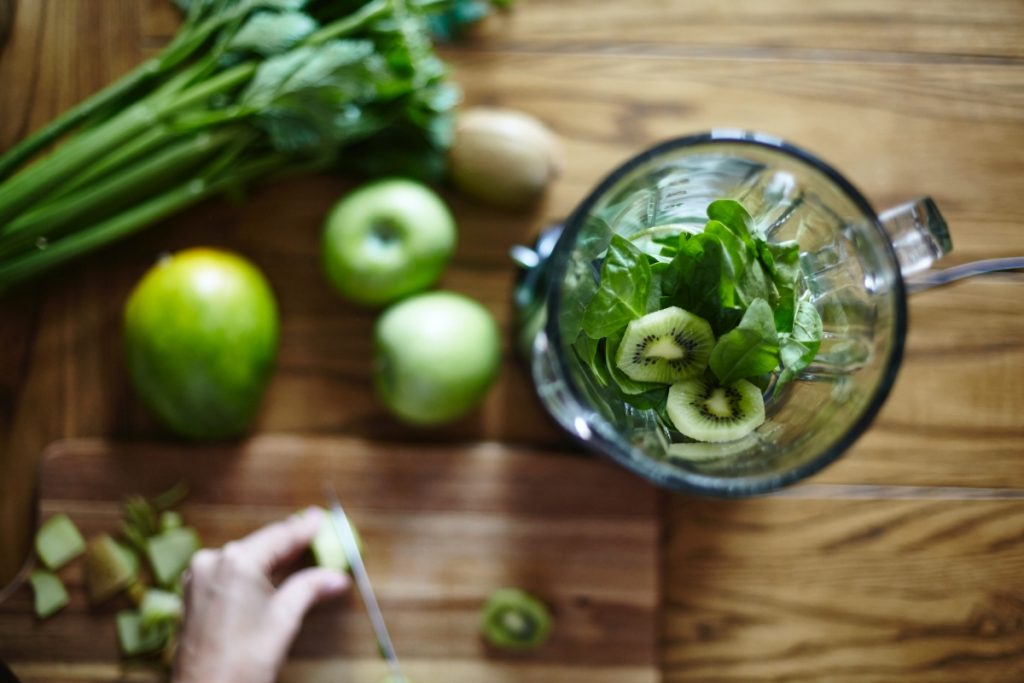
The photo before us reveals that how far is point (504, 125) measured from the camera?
807 mm

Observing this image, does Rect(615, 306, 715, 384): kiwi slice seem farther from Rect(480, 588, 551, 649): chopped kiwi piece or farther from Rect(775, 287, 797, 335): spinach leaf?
Rect(480, 588, 551, 649): chopped kiwi piece

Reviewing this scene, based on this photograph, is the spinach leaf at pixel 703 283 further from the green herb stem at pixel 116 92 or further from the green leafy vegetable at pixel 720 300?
the green herb stem at pixel 116 92

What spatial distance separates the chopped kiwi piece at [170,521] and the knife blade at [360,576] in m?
0.16

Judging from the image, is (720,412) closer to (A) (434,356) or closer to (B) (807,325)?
(B) (807,325)


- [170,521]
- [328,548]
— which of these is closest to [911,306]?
[328,548]

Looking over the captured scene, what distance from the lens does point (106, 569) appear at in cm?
80

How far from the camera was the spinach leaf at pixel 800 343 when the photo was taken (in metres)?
0.51

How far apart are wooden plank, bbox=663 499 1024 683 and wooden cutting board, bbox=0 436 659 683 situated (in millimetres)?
65

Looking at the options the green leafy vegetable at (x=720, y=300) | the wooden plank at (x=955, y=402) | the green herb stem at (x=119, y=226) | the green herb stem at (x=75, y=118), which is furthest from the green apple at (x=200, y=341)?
the wooden plank at (x=955, y=402)

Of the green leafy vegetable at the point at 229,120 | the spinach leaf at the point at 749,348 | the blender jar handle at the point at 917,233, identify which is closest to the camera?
the spinach leaf at the point at 749,348

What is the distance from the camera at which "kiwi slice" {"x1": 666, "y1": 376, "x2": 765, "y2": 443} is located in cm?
51

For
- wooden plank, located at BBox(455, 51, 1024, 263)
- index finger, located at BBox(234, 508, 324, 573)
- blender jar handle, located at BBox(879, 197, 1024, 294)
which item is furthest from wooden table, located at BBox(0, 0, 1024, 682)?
blender jar handle, located at BBox(879, 197, 1024, 294)

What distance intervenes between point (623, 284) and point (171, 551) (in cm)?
58

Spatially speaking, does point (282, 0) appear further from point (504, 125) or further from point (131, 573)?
point (131, 573)
